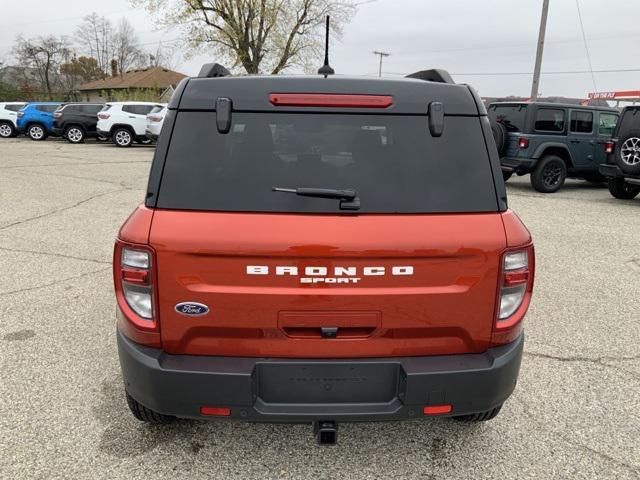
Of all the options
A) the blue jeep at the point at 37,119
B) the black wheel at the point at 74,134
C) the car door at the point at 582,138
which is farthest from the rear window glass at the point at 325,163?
the blue jeep at the point at 37,119

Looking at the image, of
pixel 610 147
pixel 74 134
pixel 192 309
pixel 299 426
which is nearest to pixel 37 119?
pixel 74 134

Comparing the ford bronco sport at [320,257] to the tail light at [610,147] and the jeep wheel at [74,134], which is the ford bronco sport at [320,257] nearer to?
the tail light at [610,147]

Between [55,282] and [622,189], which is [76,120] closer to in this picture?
[55,282]

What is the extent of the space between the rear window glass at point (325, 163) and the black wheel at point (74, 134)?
23039mm

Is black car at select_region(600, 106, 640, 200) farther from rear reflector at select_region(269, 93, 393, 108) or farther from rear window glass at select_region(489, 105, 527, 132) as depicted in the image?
rear reflector at select_region(269, 93, 393, 108)

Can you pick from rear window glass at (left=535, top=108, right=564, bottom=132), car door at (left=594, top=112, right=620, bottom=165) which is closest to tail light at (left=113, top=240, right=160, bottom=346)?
rear window glass at (left=535, top=108, right=564, bottom=132)

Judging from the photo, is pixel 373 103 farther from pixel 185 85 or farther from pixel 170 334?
pixel 170 334

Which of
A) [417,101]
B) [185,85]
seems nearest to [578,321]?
[417,101]

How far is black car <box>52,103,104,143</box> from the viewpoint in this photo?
21766 millimetres

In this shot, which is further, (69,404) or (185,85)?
(69,404)

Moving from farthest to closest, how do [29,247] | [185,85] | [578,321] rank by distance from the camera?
[29,247], [578,321], [185,85]

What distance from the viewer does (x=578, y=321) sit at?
14.1ft

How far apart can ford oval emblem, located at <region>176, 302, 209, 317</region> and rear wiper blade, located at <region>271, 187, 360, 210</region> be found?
0.55 meters

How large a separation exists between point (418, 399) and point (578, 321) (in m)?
2.93
